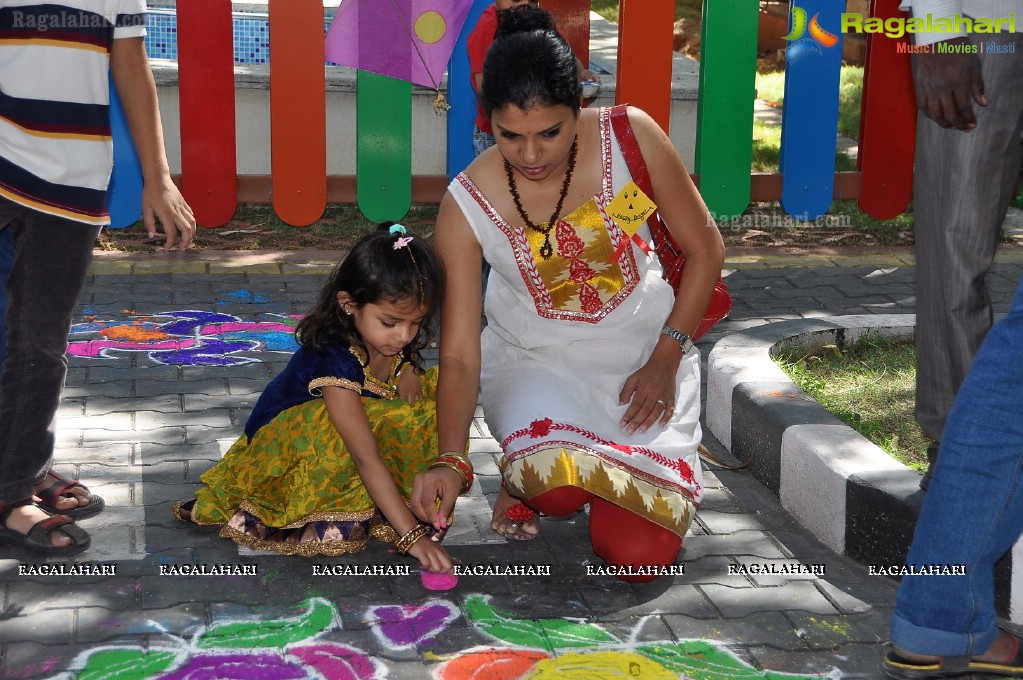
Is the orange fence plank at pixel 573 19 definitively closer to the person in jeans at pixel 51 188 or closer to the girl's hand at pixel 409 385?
the girl's hand at pixel 409 385

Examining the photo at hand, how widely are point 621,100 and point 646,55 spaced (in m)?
0.25

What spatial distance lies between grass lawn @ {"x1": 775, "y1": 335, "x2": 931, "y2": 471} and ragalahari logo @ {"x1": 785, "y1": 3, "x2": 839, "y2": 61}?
2.26 meters

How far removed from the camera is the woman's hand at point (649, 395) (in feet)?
10.6

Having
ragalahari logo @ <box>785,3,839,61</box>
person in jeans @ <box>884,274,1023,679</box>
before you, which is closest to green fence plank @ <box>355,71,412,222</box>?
ragalahari logo @ <box>785,3,839,61</box>

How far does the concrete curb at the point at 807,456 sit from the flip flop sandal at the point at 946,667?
21.1 inches

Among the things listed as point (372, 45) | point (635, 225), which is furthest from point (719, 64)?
point (635, 225)

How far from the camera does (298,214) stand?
639 cm

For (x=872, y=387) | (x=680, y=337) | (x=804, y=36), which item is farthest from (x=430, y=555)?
(x=804, y=36)

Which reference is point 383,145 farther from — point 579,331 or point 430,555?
point 430,555

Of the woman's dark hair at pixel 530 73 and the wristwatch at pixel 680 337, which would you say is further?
the wristwatch at pixel 680 337

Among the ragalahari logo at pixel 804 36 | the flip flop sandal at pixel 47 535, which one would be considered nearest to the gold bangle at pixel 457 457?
the flip flop sandal at pixel 47 535

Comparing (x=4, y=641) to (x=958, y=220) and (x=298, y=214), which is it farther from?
(x=298, y=214)

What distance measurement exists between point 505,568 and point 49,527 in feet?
3.70

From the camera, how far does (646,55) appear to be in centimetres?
634
